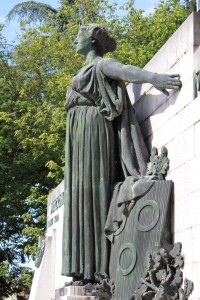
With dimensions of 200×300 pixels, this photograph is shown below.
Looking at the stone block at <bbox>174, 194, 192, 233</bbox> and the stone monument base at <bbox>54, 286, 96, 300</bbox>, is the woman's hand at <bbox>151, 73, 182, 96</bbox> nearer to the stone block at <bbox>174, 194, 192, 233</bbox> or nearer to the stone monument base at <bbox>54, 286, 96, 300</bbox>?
the stone block at <bbox>174, 194, 192, 233</bbox>

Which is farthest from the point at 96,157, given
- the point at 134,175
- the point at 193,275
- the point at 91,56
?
the point at 193,275

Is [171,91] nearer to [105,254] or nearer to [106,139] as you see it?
[106,139]

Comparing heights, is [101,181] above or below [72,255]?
above

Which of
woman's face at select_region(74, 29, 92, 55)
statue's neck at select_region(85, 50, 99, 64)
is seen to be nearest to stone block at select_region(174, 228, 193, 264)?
statue's neck at select_region(85, 50, 99, 64)

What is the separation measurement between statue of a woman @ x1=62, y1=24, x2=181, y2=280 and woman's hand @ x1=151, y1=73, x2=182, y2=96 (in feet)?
1.44

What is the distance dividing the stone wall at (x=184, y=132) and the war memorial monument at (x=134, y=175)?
0.01m

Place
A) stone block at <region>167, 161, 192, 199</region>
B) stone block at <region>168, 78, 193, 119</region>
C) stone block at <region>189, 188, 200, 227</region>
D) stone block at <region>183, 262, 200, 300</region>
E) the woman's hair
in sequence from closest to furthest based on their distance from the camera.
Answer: stone block at <region>183, 262, 200, 300</region>
stone block at <region>189, 188, 200, 227</region>
stone block at <region>167, 161, 192, 199</region>
stone block at <region>168, 78, 193, 119</region>
the woman's hair

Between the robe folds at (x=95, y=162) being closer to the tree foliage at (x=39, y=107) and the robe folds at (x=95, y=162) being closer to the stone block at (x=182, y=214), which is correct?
the stone block at (x=182, y=214)

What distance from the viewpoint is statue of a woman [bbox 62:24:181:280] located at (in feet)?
30.9

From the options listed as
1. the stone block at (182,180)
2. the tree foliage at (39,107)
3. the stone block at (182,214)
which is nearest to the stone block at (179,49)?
the stone block at (182,180)

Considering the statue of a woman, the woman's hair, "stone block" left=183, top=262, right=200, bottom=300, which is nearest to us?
"stone block" left=183, top=262, right=200, bottom=300

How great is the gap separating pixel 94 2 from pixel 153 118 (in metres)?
17.7

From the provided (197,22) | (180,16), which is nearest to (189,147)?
(197,22)

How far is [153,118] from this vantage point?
9.43 meters
